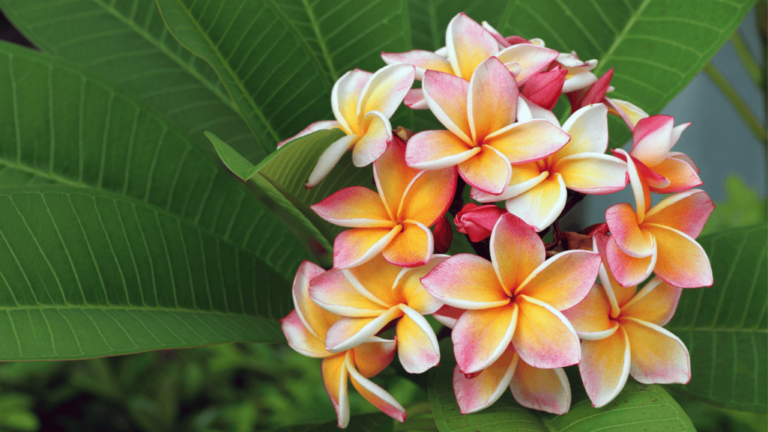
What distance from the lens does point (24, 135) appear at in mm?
525

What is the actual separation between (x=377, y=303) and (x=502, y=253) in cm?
10

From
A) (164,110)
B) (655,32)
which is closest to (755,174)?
(655,32)

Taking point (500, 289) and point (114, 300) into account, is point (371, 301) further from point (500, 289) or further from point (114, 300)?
point (114, 300)

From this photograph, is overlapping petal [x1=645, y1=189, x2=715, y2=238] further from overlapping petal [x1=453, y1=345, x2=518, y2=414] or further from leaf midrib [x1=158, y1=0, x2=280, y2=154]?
leaf midrib [x1=158, y1=0, x2=280, y2=154]

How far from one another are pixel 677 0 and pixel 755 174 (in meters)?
2.18

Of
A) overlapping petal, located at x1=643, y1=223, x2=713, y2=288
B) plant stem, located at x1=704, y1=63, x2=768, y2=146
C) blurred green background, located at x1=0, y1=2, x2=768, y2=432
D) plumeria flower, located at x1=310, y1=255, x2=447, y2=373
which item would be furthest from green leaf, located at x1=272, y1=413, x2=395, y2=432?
plant stem, located at x1=704, y1=63, x2=768, y2=146

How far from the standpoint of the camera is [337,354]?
42 cm

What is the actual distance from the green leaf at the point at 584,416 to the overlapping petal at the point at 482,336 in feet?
0.21

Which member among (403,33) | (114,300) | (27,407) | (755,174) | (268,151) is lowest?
(27,407)

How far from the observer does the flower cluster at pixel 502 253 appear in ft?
1.17

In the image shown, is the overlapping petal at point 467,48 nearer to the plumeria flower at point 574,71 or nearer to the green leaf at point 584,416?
the plumeria flower at point 574,71

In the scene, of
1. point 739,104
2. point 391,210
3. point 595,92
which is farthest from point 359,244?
point 739,104

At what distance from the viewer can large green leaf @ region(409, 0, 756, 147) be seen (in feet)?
1.84

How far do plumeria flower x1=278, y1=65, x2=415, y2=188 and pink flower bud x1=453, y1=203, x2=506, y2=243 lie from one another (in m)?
0.08
